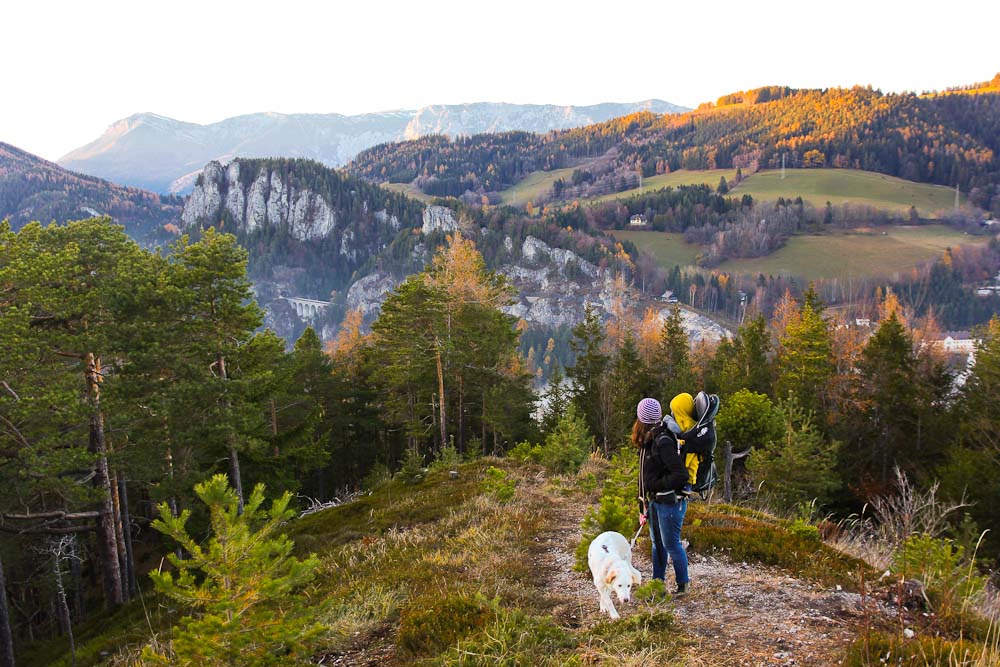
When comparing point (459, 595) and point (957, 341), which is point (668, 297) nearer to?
point (957, 341)

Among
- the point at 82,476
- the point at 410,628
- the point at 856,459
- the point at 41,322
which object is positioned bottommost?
the point at 856,459

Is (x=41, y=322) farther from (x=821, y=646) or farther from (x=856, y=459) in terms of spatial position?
(x=856, y=459)

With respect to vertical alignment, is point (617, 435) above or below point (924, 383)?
below

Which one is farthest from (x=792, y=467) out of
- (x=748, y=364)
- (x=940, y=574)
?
(x=940, y=574)

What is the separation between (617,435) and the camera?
3153cm

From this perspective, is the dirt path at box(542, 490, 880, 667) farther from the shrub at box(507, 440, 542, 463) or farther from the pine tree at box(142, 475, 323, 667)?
the shrub at box(507, 440, 542, 463)

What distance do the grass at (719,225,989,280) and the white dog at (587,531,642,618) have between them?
16188 cm

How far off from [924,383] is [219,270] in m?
37.3

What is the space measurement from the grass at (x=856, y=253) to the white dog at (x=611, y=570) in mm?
161884

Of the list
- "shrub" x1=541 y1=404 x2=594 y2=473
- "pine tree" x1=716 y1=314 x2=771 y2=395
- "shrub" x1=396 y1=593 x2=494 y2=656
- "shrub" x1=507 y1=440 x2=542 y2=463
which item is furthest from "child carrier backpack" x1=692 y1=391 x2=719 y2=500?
"pine tree" x1=716 y1=314 x2=771 y2=395

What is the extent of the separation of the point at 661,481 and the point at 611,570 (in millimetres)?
1022

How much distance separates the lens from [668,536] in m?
5.80

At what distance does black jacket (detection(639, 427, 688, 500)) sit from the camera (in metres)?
5.37

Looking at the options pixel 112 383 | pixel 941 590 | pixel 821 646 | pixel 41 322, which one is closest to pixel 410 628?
pixel 821 646
